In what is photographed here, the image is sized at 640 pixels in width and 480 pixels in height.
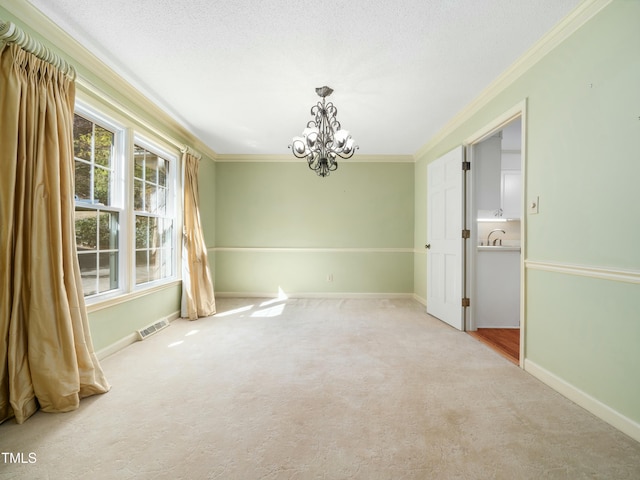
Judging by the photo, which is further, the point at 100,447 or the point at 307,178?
the point at 307,178

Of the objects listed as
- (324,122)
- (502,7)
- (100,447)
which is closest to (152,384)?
(100,447)

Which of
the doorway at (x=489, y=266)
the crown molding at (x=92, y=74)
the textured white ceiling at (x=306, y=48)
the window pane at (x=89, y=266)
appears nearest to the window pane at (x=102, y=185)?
the window pane at (x=89, y=266)

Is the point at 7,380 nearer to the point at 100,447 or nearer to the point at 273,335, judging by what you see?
the point at 100,447

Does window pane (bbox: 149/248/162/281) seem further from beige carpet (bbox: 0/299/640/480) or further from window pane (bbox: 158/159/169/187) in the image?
beige carpet (bbox: 0/299/640/480)

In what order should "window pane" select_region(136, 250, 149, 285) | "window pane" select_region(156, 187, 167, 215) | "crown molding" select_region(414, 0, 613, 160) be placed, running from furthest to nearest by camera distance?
"window pane" select_region(156, 187, 167, 215), "window pane" select_region(136, 250, 149, 285), "crown molding" select_region(414, 0, 613, 160)

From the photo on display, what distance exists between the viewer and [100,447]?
1526mm

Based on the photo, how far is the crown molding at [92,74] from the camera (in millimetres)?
1920

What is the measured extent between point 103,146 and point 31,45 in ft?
3.48

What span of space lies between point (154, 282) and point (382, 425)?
307cm

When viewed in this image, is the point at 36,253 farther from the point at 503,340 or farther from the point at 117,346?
the point at 503,340

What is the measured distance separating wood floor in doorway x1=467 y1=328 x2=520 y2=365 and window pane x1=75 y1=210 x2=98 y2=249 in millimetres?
3936

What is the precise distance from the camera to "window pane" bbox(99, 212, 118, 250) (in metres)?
2.78

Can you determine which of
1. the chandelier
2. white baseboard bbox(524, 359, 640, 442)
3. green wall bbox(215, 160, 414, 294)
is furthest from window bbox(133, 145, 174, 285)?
white baseboard bbox(524, 359, 640, 442)

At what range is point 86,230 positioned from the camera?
2.62 metres
